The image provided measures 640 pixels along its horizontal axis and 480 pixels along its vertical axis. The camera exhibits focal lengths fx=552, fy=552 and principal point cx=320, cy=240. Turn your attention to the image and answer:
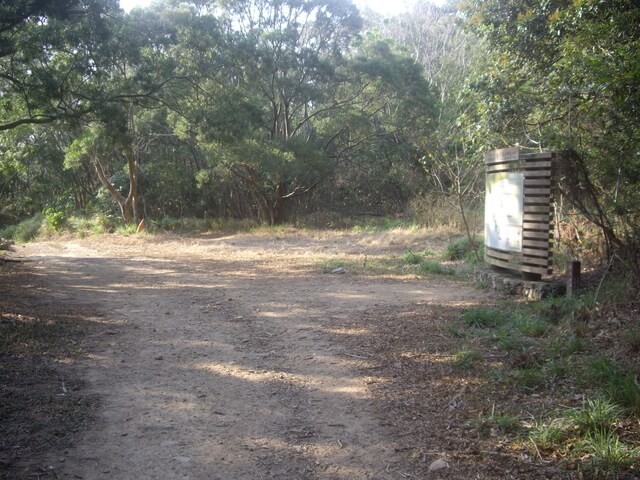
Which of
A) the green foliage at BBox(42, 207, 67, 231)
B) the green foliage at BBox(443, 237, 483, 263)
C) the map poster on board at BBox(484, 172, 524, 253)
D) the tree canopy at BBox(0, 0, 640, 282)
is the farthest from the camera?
the green foliage at BBox(42, 207, 67, 231)

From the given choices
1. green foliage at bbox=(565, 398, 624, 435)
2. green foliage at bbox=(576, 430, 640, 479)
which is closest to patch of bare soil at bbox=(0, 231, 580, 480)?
green foliage at bbox=(576, 430, 640, 479)

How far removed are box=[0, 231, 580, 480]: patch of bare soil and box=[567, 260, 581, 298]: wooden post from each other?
1.30 meters

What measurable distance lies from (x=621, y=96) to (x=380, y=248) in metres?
9.69

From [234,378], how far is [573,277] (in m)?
5.03

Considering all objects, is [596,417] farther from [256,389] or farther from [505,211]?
[505,211]

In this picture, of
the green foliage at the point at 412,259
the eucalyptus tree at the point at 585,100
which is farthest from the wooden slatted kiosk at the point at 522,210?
the green foliage at the point at 412,259

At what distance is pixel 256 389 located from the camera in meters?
4.98

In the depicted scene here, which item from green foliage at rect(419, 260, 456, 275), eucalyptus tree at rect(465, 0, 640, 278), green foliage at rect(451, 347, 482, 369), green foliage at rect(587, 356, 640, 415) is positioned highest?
eucalyptus tree at rect(465, 0, 640, 278)

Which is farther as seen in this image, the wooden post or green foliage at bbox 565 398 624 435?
the wooden post

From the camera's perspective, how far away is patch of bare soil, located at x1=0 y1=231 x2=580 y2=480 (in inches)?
144

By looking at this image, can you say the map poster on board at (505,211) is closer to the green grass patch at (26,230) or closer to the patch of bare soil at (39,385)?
the patch of bare soil at (39,385)

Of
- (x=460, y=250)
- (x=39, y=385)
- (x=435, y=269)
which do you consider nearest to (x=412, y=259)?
(x=460, y=250)

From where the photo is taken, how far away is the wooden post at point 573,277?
760cm

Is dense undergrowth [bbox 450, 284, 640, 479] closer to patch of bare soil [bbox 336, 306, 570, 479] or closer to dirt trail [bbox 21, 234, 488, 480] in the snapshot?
patch of bare soil [bbox 336, 306, 570, 479]
